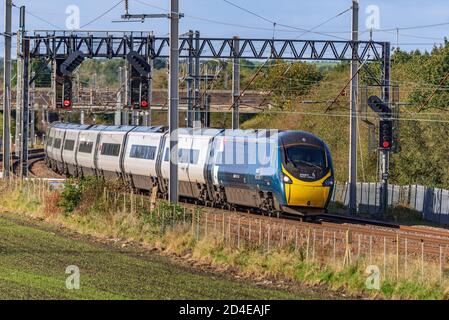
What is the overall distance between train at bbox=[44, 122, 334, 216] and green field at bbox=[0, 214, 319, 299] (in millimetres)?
6522

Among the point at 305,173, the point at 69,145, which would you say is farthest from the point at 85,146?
the point at 305,173

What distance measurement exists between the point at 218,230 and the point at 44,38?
20912 millimetres

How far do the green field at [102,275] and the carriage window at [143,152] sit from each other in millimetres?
16338

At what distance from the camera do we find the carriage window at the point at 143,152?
42.6 meters

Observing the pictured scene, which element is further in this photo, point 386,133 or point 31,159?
point 31,159

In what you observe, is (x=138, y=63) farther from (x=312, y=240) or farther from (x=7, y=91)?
(x=312, y=240)

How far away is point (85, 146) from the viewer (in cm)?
5259

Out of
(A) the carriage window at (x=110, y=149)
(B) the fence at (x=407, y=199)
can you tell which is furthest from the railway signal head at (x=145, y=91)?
(B) the fence at (x=407, y=199)

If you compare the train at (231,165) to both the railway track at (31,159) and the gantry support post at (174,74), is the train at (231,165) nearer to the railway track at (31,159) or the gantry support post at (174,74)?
the gantry support post at (174,74)

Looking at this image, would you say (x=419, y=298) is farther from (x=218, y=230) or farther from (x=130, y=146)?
(x=130, y=146)

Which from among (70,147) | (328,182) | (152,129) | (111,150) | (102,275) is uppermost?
(152,129)

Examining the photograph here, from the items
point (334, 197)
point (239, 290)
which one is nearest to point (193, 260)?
point (239, 290)

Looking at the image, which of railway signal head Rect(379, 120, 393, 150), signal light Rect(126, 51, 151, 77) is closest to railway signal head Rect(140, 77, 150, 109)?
signal light Rect(126, 51, 151, 77)

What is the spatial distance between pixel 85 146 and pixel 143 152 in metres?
9.54
